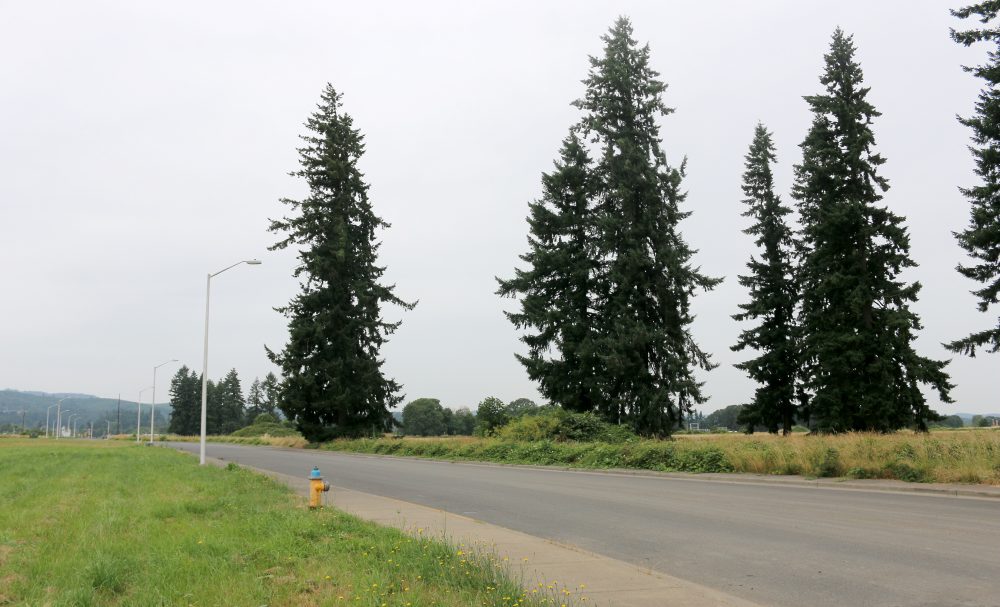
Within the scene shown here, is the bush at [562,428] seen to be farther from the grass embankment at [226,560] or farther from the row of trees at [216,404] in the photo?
the row of trees at [216,404]

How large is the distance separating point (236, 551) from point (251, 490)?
8.63m

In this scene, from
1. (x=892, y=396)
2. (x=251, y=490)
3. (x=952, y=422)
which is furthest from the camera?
(x=952, y=422)

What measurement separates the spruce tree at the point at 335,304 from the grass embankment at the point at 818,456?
72.3 ft

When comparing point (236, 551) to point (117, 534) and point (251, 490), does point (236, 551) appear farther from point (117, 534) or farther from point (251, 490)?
point (251, 490)

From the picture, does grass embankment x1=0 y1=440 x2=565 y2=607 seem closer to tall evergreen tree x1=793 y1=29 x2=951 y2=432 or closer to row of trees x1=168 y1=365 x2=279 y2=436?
tall evergreen tree x1=793 y1=29 x2=951 y2=432

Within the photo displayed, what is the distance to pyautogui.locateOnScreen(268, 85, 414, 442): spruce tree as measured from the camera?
5031 cm

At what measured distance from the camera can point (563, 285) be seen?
45375mm

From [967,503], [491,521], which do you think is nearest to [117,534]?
[491,521]

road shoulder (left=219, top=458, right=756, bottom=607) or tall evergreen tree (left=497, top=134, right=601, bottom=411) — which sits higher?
tall evergreen tree (left=497, top=134, right=601, bottom=411)

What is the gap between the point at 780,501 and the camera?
14508 mm

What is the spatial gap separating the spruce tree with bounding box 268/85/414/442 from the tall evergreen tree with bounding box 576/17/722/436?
19.9 m

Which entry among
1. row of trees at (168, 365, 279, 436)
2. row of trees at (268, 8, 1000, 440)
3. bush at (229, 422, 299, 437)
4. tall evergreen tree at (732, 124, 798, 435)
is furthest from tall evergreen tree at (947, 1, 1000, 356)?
row of trees at (168, 365, 279, 436)

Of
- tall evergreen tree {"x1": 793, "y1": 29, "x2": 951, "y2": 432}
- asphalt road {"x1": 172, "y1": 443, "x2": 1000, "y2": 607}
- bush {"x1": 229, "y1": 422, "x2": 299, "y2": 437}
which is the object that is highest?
tall evergreen tree {"x1": 793, "y1": 29, "x2": 951, "y2": 432}

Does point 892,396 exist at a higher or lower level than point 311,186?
lower
